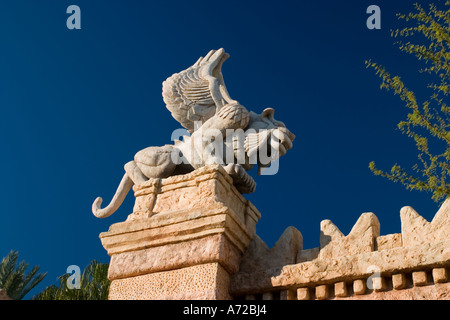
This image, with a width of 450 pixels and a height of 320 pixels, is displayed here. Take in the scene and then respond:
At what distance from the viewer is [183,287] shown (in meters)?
5.08

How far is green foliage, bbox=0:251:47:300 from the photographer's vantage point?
48.5ft

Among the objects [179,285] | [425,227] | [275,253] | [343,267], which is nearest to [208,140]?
[275,253]

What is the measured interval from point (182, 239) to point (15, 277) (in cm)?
1108

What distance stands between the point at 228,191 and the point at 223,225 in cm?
63

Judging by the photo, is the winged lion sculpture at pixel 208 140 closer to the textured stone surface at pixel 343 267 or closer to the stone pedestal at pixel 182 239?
the stone pedestal at pixel 182 239

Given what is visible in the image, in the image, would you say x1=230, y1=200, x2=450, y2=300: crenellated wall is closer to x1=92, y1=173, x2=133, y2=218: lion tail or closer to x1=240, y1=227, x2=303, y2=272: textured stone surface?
x1=240, y1=227, x2=303, y2=272: textured stone surface

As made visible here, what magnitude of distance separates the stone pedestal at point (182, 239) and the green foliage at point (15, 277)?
10.3 meters

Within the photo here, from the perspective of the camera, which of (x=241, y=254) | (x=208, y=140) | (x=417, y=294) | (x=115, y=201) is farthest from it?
(x=115, y=201)

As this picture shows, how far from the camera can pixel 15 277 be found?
15.0m

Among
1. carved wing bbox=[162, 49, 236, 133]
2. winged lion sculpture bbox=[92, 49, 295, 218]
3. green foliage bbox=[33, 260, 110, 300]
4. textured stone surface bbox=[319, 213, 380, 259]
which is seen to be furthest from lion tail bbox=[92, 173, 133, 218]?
green foliage bbox=[33, 260, 110, 300]

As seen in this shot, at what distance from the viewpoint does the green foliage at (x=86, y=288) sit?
540 inches

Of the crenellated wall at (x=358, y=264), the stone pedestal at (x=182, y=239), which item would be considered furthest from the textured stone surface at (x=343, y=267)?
the stone pedestal at (x=182, y=239)

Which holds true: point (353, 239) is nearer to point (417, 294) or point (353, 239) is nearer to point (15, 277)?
point (417, 294)
